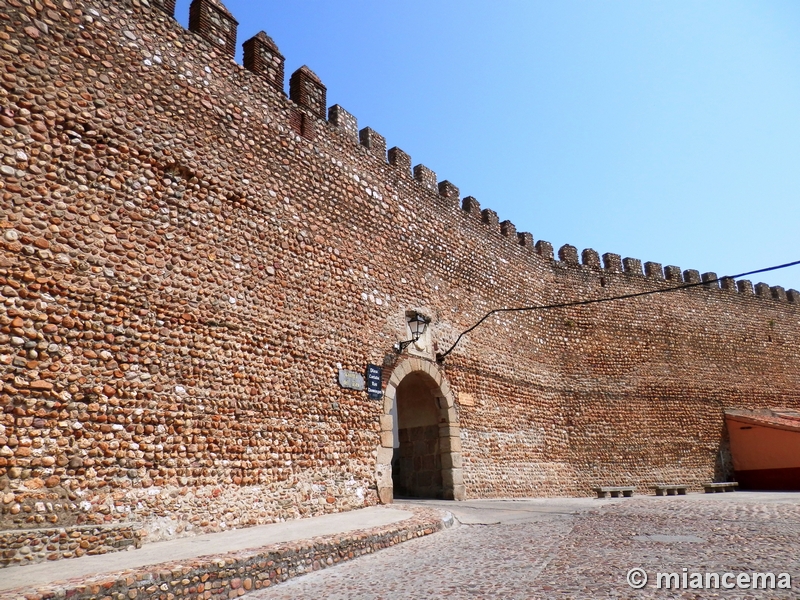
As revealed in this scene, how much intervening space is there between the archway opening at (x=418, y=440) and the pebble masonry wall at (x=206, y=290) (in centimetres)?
49

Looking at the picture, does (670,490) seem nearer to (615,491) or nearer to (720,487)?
(720,487)

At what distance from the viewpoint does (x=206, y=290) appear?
6.98m

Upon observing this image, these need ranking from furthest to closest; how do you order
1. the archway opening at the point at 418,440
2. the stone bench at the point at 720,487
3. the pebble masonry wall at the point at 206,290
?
Answer: 1. the stone bench at the point at 720,487
2. the archway opening at the point at 418,440
3. the pebble masonry wall at the point at 206,290

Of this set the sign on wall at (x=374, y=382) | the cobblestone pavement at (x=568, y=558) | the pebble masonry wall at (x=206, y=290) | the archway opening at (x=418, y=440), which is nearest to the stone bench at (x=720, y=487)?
the pebble masonry wall at (x=206, y=290)

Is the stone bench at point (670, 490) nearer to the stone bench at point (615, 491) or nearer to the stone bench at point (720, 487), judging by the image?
the stone bench at point (720, 487)

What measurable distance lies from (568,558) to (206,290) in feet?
16.1

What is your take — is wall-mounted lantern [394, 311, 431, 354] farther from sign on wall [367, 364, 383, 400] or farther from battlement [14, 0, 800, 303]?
battlement [14, 0, 800, 303]

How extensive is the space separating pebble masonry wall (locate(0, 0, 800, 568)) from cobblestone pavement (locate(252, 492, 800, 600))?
7.41 ft

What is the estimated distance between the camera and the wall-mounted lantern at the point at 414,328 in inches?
386

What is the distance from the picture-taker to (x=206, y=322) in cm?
687

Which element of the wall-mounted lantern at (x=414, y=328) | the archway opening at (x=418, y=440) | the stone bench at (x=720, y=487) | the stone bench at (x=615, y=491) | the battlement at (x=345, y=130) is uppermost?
the battlement at (x=345, y=130)

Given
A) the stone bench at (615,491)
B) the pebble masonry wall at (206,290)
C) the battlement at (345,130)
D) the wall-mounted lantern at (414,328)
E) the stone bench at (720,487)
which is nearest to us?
the pebble masonry wall at (206,290)

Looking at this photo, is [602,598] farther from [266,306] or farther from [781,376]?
[781,376]

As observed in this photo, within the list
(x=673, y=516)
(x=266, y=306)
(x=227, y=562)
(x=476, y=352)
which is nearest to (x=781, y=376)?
(x=476, y=352)
